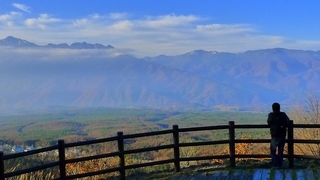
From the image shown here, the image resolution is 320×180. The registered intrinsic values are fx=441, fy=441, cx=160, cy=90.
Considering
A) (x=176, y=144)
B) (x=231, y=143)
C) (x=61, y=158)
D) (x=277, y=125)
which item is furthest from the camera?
(x=231, y=143)

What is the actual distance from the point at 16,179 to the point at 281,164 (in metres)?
6.98

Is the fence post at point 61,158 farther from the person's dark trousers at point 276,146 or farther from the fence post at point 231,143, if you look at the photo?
the person's dark trousers at point 276,146

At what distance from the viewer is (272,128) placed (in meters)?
11.3

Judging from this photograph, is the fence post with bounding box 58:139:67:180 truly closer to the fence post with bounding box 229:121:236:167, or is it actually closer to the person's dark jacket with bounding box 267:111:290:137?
the fence post with bounding box 229:121:236:167

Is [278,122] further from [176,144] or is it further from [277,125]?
[176,144]

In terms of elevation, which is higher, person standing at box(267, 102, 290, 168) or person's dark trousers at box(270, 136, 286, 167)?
person standing at box(267, 102, 290, 168)

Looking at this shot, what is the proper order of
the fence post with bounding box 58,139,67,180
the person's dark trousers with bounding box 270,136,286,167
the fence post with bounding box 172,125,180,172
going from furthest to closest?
the person's dark trousers with bounding box 270,136,286,167 → the fence post with bounding box 172,125,180,172 → the fence post with bounding box 58,139,67,180

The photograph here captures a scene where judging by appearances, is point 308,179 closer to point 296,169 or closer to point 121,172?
point 296,169

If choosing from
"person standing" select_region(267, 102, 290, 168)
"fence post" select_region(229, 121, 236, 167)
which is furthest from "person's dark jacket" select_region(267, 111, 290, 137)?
"fence post" select_region(229, 121, 236, 167)

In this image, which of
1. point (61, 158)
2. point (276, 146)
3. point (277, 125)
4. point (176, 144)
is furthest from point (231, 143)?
point (61, 158)

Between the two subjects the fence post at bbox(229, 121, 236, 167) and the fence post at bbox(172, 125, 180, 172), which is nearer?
the fence post at bbox(172, 125, 180, 172)

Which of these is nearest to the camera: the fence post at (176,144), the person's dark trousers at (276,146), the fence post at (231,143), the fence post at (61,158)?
the fence post at (61,158)

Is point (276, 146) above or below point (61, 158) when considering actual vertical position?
below

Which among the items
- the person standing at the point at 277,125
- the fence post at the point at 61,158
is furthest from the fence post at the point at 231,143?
the fence post at the point at 61,158
